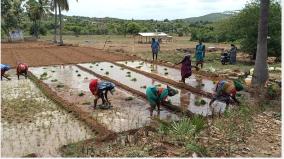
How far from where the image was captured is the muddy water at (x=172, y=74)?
14.1 m

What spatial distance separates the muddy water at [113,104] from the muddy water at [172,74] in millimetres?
2988

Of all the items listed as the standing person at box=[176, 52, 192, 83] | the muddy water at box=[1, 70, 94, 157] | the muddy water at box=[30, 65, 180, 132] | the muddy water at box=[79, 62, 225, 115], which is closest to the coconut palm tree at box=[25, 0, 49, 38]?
the muddy water at box=[79, 62, 225, 115]

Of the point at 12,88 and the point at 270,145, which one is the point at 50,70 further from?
the point at 270,145

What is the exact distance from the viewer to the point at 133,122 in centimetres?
930

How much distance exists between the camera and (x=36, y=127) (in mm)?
8773

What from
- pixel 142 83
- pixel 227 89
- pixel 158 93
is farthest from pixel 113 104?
pixel 142 83

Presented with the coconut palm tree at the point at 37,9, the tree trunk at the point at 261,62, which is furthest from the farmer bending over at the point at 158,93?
the coconut palm tree at the point at 37,9

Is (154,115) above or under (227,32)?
under

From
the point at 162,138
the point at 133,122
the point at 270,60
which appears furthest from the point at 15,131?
the point at 270,60

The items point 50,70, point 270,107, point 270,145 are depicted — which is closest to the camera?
point 270,145

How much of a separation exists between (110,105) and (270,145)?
4828mm

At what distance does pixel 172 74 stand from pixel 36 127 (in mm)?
9346

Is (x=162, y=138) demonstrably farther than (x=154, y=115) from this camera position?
No

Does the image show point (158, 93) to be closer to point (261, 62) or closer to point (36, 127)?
point (36, 127)
